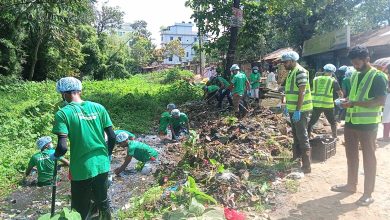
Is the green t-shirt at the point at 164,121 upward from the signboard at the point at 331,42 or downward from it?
downward

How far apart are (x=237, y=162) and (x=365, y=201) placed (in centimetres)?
223

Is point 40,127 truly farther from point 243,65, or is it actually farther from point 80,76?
point 80,76

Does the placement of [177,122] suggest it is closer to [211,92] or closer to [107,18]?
[211,92]

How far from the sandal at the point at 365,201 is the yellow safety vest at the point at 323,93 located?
10.8ft

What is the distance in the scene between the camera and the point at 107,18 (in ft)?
190

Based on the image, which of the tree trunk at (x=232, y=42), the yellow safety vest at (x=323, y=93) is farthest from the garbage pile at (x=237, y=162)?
the tree trunk at (x=232, y=42)

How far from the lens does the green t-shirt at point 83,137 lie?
3803 millimetres

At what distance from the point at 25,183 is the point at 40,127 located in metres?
3.63

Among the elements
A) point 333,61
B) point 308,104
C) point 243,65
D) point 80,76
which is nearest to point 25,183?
point 308,104

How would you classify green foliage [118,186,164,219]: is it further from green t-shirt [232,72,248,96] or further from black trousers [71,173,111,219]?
green t-shirt [232,72,248,96]

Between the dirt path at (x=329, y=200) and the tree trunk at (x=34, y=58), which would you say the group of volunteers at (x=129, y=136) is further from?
the tree trunk at (x=34, y=58)

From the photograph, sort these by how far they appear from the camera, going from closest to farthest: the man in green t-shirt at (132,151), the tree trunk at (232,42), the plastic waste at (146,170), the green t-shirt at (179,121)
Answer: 1. the man in green t-shirt at (132,151)
2. the plastic waste at (146,170)
3. the green t-shirt at (179,121)
4. the tree trunk at (232,42)

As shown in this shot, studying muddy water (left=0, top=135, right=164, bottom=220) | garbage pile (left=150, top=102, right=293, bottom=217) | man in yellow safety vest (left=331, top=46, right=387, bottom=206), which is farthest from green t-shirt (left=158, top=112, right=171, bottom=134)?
man in yellow safety vest (left=331, top=46, right=387, bottom=206)

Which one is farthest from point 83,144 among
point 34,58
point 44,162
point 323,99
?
point 34,58
